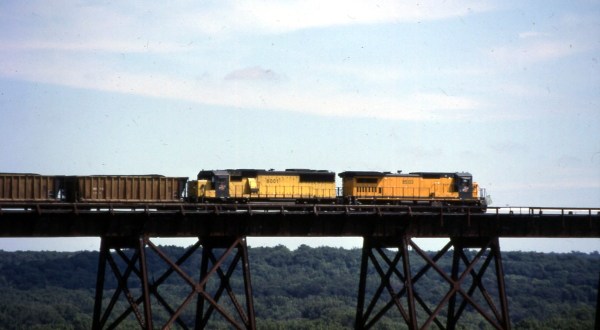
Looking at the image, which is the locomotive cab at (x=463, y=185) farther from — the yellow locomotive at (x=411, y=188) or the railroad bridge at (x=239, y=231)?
the railroad bridge at (x=239, y=231)

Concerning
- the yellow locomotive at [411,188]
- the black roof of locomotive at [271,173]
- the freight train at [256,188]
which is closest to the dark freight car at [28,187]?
the freight train at [256,188]

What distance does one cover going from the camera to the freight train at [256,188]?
49.3 metres

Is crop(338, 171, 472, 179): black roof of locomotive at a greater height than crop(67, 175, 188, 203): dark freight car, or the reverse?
crop(338, 171, 472, 179): black roof of locomotive

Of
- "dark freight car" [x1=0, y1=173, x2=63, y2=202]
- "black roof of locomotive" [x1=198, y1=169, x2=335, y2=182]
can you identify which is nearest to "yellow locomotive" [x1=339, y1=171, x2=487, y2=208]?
"black roof of locomotive" [x1=198, y1=169, x2=335, y2=182]

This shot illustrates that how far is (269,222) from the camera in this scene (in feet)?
153

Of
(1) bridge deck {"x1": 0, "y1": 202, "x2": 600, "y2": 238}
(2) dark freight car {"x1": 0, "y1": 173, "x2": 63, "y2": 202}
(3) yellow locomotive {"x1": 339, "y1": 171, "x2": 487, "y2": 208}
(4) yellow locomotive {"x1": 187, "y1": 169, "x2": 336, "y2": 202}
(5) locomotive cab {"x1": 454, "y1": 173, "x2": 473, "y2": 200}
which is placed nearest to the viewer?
(1) bridge deck {"x1": 0, "y1": 202, "x2": 600, "y2": 238}

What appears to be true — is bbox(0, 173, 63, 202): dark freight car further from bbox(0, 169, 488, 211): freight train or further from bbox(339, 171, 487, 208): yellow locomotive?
bbox(339, 171, 487, 208): yellow locomotive

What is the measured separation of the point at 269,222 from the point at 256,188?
12.1 metres

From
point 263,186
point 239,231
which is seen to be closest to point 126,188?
point 239,231

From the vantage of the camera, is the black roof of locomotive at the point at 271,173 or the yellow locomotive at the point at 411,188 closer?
the black roof of locomotive at the point at 271,173

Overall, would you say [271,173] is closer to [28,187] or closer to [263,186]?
[263,186]

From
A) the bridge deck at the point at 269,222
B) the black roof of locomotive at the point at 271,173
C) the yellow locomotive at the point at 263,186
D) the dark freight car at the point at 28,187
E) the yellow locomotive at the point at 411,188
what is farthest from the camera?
the yellow locomotive at the point at 411,188

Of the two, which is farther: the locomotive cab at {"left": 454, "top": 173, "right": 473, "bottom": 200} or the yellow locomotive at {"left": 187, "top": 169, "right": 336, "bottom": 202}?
the locomotive cab at {"left": 454, "top": 173, "right": 473, "bottom": 200}

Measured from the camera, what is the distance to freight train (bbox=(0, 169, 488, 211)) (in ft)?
162
